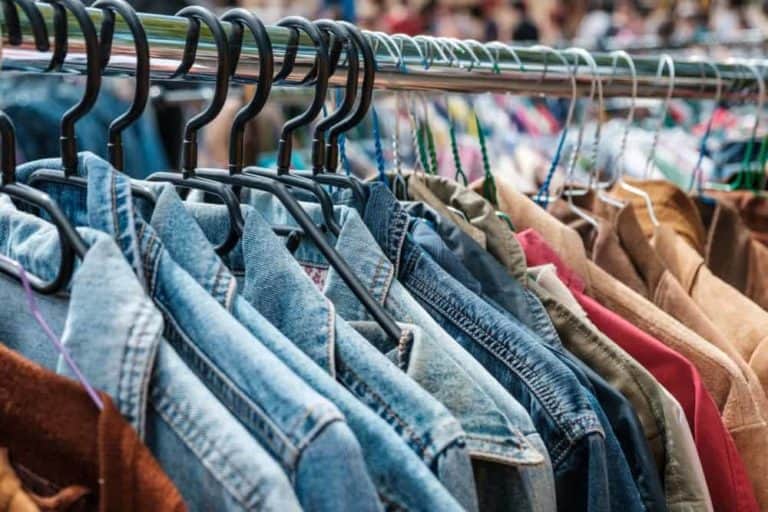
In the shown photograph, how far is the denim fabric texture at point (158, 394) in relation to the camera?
449 millimetres

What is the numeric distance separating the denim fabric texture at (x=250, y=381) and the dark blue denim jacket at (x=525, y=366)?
185 mm

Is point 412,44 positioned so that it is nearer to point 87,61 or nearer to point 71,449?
point 87,61

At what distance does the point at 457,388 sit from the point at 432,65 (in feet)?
1.26

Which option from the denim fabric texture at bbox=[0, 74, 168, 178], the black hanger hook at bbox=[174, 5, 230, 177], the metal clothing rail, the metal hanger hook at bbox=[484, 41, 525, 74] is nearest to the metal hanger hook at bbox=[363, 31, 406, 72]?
the metal clothing rail

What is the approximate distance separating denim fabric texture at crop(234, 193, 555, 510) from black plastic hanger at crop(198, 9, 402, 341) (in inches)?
0.5

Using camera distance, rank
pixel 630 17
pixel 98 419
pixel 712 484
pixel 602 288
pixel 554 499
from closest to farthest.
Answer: pixel 98 419, pixel 554 499, pixel 712 484, pixel 602 288, pixel 630 17

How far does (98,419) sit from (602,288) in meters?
0.50

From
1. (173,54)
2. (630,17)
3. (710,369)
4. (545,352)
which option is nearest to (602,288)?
(710,369)

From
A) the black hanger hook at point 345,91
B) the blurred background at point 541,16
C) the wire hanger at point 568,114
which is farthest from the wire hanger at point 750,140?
the blurred background at point 541,16

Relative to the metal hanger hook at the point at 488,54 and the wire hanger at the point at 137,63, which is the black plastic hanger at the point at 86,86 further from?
the metal hanger hook at the point at 488,54

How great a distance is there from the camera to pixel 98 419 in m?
0.46

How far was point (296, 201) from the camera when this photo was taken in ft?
2.08

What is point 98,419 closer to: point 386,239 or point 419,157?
point 386,239

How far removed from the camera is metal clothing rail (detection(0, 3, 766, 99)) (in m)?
0.60
